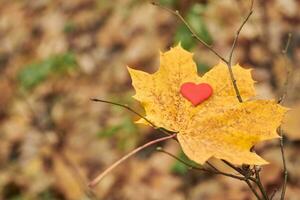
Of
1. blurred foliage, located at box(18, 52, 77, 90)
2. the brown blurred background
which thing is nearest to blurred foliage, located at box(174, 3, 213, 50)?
the brown blurred background

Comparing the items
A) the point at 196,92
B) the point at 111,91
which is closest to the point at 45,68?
the point at 111,91

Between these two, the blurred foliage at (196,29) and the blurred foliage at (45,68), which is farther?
the blurred foliage at (45,68)

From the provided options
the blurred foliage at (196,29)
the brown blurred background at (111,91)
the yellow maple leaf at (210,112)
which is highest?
the yellow maple leaf at (210,112)

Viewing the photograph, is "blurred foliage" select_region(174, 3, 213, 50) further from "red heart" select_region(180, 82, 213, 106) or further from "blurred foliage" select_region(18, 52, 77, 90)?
"red heart" select_region(180, 82, 213, 106)

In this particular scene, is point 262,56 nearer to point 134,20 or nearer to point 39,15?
point 134,20

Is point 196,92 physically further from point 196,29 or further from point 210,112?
point 196,29

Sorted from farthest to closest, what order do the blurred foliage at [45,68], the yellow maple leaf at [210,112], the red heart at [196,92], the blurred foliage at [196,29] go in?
the blurred foliage at [45,68]
the blurred foliage at [196,29]
the red heart at [196,92]
the yellow maple leaf at [210,112]

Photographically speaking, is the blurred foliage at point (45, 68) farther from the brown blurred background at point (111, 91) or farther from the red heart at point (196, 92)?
the red heart at point (196, 92)

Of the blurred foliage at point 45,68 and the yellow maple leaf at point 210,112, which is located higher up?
the yellow maple leaf at point 210,112

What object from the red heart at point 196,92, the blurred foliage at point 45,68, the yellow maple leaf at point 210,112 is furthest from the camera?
the blurred foliage at point 45,68

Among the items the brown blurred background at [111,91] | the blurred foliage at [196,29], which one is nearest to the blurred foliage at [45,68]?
the brown blurred background at [111,91]
